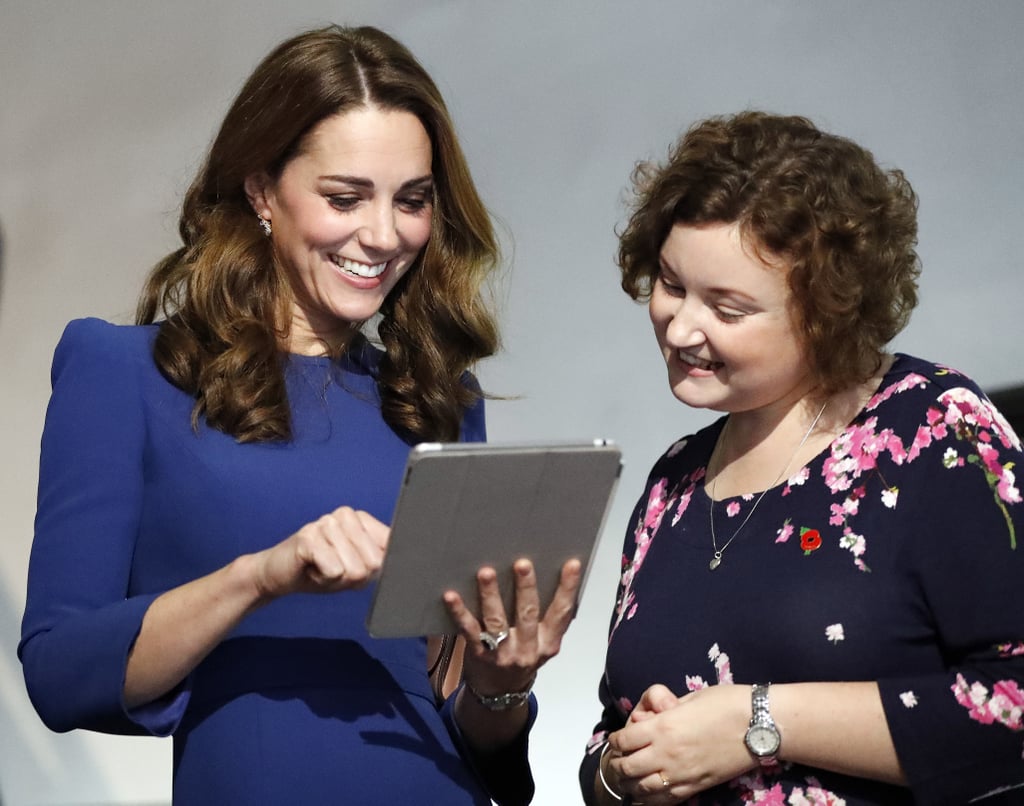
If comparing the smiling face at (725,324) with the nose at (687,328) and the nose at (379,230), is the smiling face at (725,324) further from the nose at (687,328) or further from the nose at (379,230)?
the nose at (379,230)

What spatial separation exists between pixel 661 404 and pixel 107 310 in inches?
56.3

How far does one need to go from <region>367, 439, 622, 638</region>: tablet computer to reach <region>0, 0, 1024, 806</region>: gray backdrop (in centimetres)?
188

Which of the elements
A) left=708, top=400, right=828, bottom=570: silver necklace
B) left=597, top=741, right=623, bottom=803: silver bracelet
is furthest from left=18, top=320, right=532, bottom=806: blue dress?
left=708, top=400, right=828, bottom=570: silver necklace

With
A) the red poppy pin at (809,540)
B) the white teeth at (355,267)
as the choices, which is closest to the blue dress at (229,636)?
the white teeth at (355,267)

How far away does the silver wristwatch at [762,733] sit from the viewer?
150 centimetres

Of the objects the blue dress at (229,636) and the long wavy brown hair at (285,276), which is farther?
the long wavy brown hair at (285,276)

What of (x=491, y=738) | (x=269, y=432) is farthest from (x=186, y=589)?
(x=491, y=738)

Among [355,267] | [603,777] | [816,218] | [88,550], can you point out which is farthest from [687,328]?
[88,550]

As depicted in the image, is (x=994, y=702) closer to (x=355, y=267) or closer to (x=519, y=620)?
(x=519, y=620)

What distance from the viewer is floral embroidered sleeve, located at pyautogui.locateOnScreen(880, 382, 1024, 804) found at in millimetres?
1458

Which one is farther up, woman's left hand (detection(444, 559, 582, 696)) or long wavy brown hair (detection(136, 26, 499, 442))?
long wavy brown hair (detection(136, 26, 499, 442))

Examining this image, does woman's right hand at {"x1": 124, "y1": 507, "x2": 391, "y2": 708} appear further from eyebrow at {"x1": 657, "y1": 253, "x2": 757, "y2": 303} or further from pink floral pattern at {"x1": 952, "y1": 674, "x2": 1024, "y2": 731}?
pink floral pattern at {"x1": 952, "y1": 674, "x2": 1024, "y2": 731}

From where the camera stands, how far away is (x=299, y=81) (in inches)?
71.7

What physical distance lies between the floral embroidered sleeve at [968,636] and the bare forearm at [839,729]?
0.6 inches
